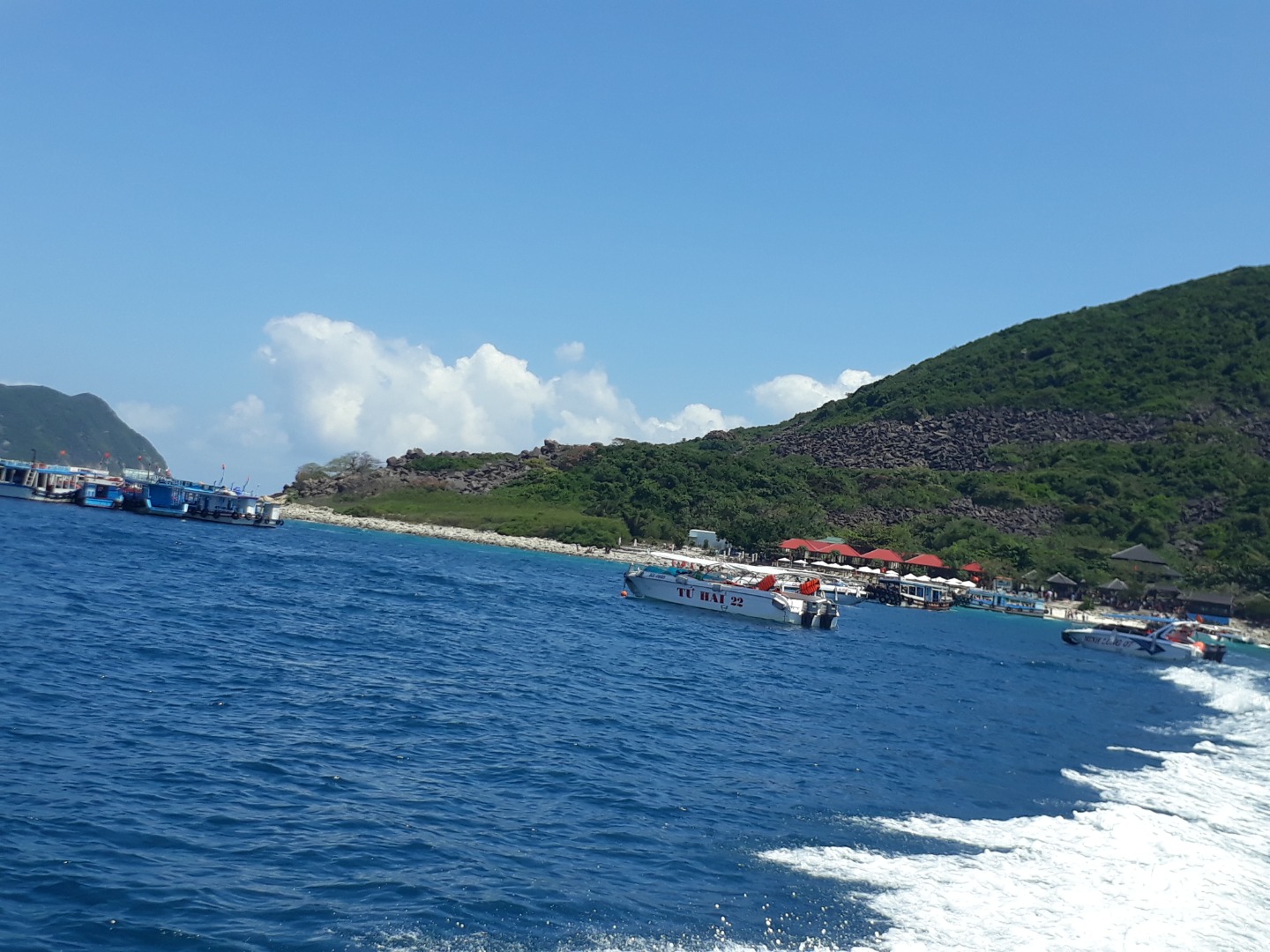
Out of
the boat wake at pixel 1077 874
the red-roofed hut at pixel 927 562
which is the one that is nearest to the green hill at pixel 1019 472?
the red-roofed hut at pixel 927 562

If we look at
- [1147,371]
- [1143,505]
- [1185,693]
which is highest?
[1147,371]

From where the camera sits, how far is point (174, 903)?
9555 millimetres

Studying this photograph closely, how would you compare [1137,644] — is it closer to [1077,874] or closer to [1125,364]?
[1077,874]

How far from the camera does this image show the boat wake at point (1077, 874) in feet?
36.7

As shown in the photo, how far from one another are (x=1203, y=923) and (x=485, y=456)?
5423 inches

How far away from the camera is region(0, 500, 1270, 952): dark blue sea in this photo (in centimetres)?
1013

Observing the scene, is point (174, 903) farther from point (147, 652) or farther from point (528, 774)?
point (147, 652)

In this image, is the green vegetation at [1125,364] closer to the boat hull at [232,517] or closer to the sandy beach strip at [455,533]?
the sandy beach strip at [455,533]

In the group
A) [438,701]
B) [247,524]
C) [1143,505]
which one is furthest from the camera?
[1143,505]

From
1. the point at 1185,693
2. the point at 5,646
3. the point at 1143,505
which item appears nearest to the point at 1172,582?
the point at 1143,505

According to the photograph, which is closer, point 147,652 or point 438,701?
point 438,701

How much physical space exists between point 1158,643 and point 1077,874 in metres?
59.4

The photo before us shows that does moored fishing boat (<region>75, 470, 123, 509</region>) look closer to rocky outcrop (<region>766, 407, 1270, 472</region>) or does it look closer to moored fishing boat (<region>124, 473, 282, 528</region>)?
moored fishing boat (<region>124, 473, 282, 528</region>)

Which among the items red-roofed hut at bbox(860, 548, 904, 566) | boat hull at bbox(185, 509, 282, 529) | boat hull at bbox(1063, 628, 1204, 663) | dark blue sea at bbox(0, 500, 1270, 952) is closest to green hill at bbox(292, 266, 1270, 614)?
red-roofed hut at bbox(860, 548, 904, 566)
